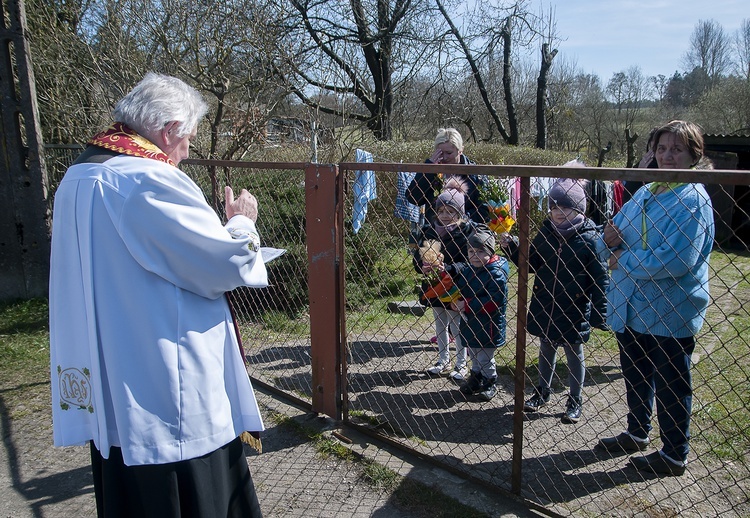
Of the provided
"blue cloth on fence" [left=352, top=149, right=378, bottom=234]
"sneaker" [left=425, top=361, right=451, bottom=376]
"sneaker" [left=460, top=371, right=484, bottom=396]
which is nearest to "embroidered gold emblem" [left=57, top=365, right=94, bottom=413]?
"blue cloth on fence" [left=352, top=149, right=378, bottom=234]

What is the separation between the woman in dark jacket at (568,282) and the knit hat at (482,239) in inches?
10.3

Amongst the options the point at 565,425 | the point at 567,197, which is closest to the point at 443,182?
the point at 567,197

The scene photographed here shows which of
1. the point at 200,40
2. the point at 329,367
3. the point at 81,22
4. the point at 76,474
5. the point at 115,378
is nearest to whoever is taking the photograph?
the point at 115,378

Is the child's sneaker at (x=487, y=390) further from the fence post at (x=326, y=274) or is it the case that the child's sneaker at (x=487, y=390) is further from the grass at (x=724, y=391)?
the grass at (x=724, y=391)

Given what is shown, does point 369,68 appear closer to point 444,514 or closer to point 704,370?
point 704,370

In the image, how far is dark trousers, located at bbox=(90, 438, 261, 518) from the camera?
179 cm

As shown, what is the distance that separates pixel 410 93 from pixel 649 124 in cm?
1657

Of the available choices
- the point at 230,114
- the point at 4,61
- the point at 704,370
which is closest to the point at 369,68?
A: the point at 230,114

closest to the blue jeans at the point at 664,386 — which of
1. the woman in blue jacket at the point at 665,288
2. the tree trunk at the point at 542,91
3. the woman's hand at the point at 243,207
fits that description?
the woman in blue jacket at the point at 665,288

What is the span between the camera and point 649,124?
25.5 m

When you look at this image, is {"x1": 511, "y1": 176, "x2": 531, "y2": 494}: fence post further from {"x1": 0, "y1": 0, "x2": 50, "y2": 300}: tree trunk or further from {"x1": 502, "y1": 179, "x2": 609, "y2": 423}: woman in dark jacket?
{"x1": 0, "y1": 0, "x2": 50, "y2": 300}: tree trunk

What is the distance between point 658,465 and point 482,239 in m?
1.48

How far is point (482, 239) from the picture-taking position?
3.40m

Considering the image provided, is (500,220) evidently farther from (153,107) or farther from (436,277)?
(153,107)
